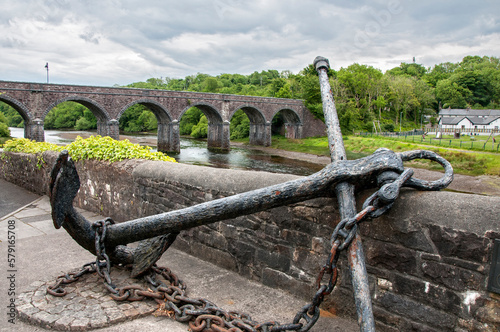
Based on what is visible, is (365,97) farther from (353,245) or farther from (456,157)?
(353,245)

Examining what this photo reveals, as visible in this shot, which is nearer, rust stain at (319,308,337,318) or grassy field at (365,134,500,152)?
rust stain at (319,308,337,318)

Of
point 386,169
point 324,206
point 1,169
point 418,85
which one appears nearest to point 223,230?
point 324,206

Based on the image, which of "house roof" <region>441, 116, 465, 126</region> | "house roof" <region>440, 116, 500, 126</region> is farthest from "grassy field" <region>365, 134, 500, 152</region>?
"house roof" <region>440, 116, 500, 126</region>

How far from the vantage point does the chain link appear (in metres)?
2.23

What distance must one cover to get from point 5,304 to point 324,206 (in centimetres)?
276

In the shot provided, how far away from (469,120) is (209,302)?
71758 millimetres

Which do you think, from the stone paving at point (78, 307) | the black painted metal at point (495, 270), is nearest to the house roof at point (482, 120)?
the black painted metal at point (495, 270)

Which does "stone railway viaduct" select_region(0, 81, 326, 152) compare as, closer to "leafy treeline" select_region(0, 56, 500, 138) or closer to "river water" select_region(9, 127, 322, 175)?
"leafy treeline" select_region(0, 56, 500, 138)

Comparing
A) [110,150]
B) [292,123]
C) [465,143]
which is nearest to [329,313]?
[110,150]

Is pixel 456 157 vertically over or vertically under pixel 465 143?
under

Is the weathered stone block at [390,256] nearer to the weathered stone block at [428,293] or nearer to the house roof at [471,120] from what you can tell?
the weathered stone block at [428,293]

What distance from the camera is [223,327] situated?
2.69 m

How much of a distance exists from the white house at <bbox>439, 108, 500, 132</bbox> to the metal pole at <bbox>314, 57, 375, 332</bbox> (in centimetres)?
6515

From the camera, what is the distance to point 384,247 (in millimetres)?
2787
